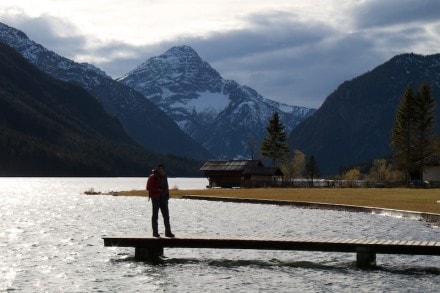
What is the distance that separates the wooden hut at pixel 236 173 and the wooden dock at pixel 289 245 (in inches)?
4425

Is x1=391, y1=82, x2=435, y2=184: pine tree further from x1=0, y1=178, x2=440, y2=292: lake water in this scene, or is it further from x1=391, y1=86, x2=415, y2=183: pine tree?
x1=0, y1=178, x2=440, y2=292: lake water

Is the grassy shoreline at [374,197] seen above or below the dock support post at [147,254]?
above

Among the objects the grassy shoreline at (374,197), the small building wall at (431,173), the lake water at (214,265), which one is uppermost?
the small building wall at (431,173)

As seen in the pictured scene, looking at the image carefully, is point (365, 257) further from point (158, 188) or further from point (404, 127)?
point (404, 127)

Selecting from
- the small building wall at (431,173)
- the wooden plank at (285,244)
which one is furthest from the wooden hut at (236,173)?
the wooden plank at (285,244)

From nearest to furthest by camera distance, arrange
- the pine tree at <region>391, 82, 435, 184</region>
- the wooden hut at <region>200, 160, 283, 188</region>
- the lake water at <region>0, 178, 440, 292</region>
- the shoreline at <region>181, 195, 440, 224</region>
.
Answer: the lake water at <region>0, 178, 440, 292</region> < the shoreline at <region>181, 195, 440, 224</region> < the pine tree at <region>391, 82, 435, 184</region> < the wooden hut at <region>200, 160, 283, 188</region>

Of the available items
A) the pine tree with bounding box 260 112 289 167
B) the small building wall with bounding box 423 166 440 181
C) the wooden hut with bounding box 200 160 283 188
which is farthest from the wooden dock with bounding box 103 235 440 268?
the pine tree with bounding box 260 112 289 167

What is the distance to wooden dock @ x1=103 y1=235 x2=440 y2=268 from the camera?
1280 inches

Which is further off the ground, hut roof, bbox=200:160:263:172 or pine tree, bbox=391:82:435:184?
pine tree, bbox=391:82:435:184

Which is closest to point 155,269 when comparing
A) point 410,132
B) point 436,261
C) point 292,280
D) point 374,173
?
point 292,280

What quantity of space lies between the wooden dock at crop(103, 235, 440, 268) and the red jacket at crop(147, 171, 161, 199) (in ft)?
7.78

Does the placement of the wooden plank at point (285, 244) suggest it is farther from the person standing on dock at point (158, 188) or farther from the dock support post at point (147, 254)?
the person standing on dock at point (158, 188)

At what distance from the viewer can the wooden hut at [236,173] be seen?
14850 centimetres

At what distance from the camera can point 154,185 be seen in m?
33.1
